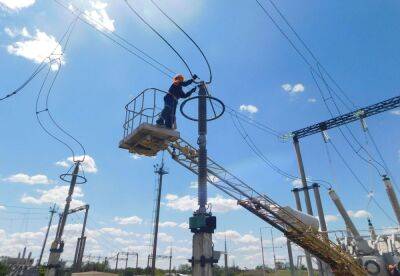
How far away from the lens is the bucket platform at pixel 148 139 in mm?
11864

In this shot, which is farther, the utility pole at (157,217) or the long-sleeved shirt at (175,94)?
the utility pole at (157,217)

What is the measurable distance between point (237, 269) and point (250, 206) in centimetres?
4820

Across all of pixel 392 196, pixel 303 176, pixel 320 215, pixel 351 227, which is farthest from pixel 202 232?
pixel 303 176

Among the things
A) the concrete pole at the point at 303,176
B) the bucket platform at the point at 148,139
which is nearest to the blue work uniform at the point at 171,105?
the bucket platform at the point at 148,139

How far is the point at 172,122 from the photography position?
12.5 meters

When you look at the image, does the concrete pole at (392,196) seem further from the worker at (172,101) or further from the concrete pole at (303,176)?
the worker at (172,101)

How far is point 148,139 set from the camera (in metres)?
12.2

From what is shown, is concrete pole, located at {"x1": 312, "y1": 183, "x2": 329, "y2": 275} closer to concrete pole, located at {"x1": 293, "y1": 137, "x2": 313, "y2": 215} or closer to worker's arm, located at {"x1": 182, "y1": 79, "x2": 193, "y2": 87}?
concrete pole, located at {"x1": 293, "y1": 137, "x2": 313, "y2": 215}

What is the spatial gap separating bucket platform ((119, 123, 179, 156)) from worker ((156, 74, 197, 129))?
36 cm

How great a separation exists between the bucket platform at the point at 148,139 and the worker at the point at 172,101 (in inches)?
14.2

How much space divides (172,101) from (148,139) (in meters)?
1.73

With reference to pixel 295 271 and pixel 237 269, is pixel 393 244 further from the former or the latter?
pixel 237 269

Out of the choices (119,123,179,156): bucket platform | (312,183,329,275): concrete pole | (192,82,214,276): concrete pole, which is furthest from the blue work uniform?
(312,183,329,275): concrete pole

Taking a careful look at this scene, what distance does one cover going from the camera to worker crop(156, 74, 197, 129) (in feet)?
40.3
